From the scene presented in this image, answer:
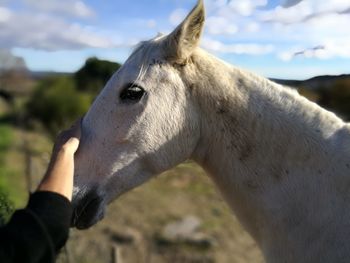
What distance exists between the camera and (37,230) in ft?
5.08

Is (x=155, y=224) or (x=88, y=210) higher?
(x=88, y=210)

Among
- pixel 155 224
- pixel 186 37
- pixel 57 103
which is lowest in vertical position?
pixel 57 103

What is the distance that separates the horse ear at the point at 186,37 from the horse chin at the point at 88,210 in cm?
92

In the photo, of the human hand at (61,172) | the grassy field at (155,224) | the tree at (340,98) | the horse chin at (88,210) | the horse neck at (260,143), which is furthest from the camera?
the tree at (340,98)

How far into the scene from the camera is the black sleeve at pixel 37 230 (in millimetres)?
1494

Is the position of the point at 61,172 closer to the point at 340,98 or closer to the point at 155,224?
the point at 155,224

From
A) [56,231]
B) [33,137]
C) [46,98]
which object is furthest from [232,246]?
[46,98]

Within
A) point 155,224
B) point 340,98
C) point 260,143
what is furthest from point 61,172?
point 340,98

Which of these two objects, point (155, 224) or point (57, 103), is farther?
point (57, 103)

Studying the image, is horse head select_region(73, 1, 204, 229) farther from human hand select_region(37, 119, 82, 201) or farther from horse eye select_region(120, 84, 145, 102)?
human hand select_region(37, 119, 82, 201)

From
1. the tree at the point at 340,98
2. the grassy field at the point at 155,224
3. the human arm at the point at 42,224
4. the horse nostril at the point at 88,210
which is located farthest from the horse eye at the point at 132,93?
the tree at the point at 340,98

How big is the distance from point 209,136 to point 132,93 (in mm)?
507

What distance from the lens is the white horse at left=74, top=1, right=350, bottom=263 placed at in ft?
8.15

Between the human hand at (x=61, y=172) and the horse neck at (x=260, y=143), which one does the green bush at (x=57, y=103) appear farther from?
the human hand at (x=61, y=172)
